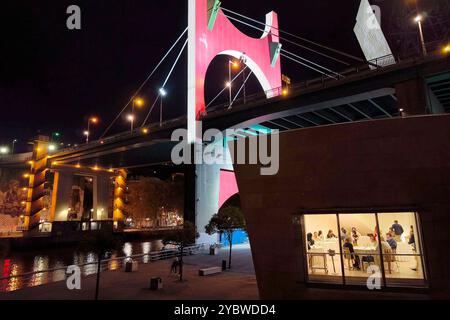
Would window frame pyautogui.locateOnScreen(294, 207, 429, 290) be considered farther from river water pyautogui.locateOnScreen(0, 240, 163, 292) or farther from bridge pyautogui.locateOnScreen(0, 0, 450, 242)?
river water pyautogui.locateOnScreen(0, 240, 163, 292)

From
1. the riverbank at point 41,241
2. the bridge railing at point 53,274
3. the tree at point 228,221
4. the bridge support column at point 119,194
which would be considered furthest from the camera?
the bridge support column at point 119,194

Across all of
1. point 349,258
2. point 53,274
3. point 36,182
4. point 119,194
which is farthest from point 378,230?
point 119,194

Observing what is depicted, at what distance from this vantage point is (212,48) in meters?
43.3

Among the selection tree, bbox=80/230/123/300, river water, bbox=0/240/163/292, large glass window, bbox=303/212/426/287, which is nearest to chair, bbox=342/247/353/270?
large glass window, bbox=303/212/426/287

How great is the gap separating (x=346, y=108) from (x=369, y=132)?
3000cm

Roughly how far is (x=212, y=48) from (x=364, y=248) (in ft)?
128

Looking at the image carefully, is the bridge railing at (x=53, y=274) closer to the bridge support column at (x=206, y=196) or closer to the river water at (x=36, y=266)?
the river water at (x=36, y=266)

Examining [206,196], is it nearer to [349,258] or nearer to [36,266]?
[36,266]

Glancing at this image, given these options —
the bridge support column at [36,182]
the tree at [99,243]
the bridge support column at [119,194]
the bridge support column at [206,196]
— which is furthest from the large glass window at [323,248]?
the bridge support column at [119,194]

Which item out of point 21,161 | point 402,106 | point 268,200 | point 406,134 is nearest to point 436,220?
point 406,134

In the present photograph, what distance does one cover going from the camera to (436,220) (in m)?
8.49

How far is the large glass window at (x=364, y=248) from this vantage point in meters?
8.77

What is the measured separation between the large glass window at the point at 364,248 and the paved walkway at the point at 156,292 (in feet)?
14.9
